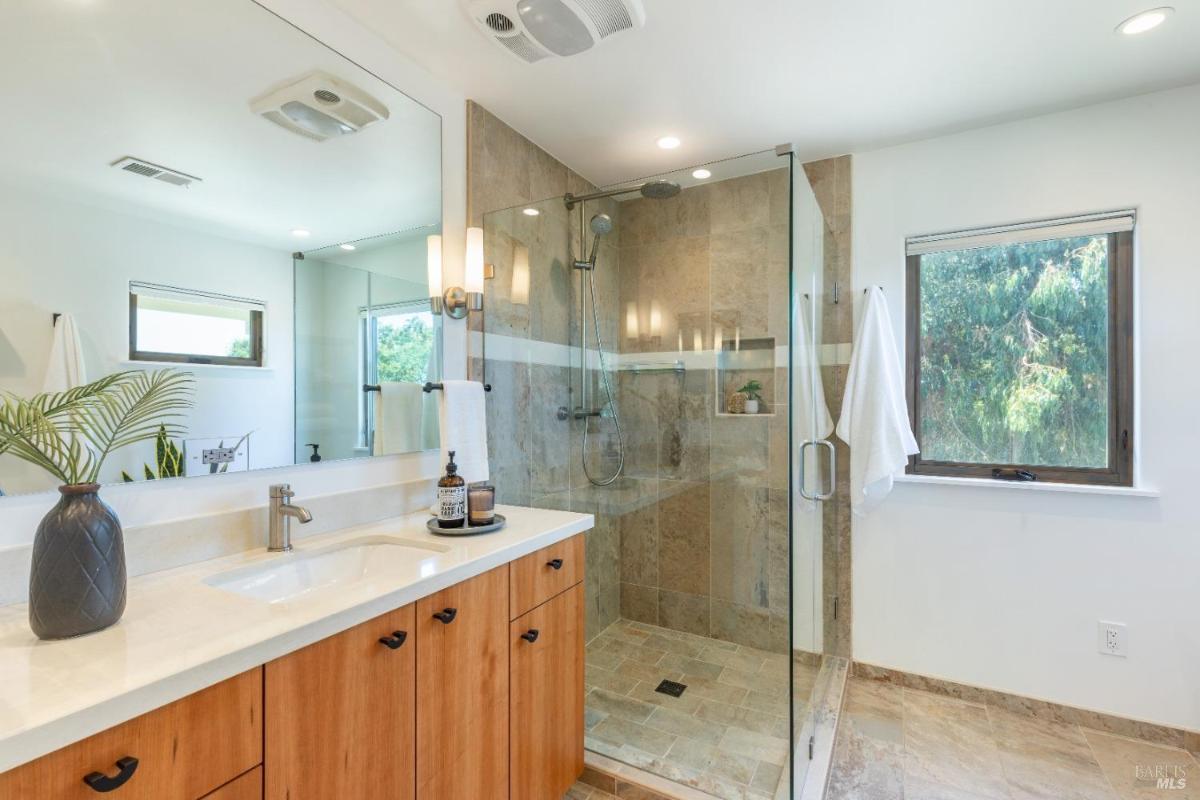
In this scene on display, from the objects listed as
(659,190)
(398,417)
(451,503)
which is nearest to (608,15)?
(659,190)

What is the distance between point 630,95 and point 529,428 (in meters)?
1.38

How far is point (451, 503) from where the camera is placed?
5.18 ft

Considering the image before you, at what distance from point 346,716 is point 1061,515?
266 cm

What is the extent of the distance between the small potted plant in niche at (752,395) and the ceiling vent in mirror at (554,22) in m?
1.33

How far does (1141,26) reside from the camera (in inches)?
66.0

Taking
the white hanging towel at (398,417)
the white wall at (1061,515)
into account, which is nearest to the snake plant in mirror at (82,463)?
the white hanging towel at (398,417)

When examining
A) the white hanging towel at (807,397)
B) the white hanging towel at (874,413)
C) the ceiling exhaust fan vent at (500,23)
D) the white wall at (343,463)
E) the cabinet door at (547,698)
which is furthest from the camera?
the white hanging towel at (874,413)

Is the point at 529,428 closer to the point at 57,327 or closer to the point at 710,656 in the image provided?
the point at 710,656

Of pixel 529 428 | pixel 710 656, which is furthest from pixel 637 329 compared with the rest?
pixel 710 656

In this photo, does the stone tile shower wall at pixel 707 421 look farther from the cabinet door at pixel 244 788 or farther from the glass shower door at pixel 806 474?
the cabinet door at pixel 244 788

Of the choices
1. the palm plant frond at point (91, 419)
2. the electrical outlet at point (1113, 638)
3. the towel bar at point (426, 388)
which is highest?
the towel bar at point (426, 388)

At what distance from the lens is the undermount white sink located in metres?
1.21

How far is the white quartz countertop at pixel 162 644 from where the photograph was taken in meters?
0.67

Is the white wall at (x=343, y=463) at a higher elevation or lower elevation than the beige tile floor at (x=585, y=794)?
higher
